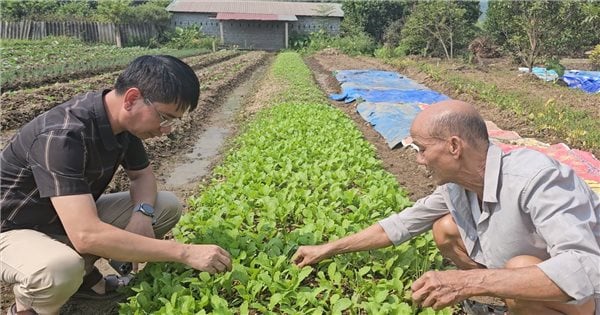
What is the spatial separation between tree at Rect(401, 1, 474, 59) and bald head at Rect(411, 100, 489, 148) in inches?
1125

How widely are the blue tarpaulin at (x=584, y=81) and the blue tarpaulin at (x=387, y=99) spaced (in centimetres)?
774

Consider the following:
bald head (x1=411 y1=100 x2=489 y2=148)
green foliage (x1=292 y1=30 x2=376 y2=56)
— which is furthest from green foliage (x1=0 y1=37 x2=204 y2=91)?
green foliage (x1=292 y1=30 x2=376 y2=56)

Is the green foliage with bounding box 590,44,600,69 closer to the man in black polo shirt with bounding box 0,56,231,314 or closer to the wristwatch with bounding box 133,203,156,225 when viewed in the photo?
the wristwatch with bounding box 133,203,156,225

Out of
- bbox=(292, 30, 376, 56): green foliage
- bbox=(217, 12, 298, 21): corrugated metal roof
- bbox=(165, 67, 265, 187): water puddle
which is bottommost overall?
bbox=(292, 30, 376, 56): green foliage

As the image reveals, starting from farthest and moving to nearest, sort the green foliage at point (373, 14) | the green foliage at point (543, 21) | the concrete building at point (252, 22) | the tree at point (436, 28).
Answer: the green foliage at point (373, 14) < the concrete building at point (252, 22) < the tree at point (436, 28) < the green foliage at point (543, 21)

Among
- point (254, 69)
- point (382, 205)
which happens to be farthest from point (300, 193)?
point (254, 69)

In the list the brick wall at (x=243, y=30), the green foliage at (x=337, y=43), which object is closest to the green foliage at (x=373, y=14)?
the green foliage at (x=337, y=43)

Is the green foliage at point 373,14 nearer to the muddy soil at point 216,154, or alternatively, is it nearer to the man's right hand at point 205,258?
the muddy soil at point 216,154

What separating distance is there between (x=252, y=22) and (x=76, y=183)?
45.1 metres

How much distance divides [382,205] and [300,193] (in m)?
0.75

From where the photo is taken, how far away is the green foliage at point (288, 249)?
3.00 m

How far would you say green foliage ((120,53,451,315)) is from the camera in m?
3.00

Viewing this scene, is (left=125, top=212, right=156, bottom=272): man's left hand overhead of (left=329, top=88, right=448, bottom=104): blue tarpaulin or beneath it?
overhead

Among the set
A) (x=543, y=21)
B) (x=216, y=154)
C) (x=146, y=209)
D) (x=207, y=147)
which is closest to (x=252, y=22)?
(x=543, y=21)
